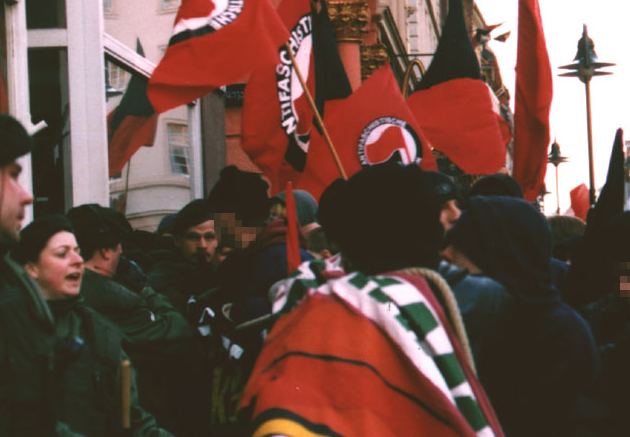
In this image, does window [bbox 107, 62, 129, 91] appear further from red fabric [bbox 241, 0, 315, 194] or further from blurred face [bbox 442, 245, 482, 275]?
blurred face [bbox 442, 245, 482, 275]

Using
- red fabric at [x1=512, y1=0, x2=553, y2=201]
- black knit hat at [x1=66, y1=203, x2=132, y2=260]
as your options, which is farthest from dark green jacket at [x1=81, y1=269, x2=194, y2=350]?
red fabric at [x1=512, y1=0, x2=553, y2=201]

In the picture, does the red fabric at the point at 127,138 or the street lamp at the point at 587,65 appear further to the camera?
the street lamp at the point at 587,65

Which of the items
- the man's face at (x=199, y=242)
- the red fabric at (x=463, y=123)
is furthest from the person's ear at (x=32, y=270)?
the red fabric at (x=463, y=123)

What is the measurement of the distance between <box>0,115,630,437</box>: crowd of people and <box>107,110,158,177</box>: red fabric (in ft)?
11.2

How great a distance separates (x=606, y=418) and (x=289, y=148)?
3721 millimetres

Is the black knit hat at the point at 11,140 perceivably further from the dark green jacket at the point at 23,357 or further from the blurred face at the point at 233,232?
the blurred face at the point at 233,232

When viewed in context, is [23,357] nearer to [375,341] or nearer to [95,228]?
[375,341]

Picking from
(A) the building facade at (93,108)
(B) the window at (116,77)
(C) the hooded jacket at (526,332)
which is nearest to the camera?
(C) the hooded jacket at (526,332)

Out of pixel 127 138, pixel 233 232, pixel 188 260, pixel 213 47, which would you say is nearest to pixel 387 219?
pixel 233 232

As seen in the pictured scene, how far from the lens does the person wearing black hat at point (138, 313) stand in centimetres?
588

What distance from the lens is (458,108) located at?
33.5ft

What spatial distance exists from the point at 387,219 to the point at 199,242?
3278 mm

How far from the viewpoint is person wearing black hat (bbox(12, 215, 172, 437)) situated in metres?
4.82

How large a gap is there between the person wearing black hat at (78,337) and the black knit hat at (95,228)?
0.76 m
